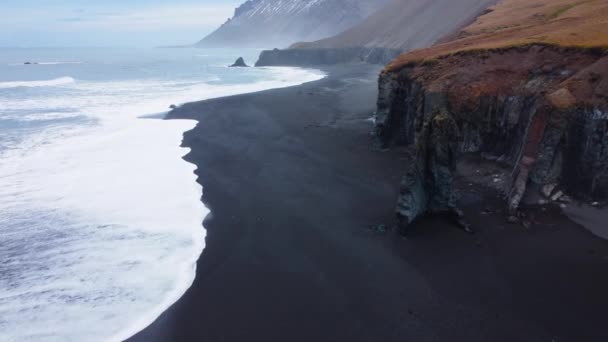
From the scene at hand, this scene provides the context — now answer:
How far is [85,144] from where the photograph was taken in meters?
30.8

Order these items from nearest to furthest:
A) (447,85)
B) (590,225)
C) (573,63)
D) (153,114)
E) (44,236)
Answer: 1. (590,225)
2. (44,236)
3. (573,63)
4. (447,85)
5. (153,114)

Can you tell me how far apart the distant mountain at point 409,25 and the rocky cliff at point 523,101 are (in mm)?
58247

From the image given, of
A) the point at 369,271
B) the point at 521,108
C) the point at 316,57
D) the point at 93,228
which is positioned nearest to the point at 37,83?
the point at 93,228

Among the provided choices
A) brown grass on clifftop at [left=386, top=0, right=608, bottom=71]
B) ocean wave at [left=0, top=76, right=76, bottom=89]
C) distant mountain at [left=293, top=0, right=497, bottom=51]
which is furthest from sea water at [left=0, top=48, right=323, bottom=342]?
distant mountain at [left=293, top=0, right=497, bottom=51]

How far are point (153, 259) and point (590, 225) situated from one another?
50.3 ft

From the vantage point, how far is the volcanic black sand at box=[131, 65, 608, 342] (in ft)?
36.2

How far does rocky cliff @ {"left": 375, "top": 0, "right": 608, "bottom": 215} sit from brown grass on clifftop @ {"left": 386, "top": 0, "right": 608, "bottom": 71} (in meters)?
0.10

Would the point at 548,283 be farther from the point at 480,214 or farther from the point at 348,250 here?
the point at 348,250

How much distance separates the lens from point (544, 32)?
26.6m

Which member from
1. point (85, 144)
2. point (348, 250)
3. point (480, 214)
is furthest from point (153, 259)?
point (85, 144)

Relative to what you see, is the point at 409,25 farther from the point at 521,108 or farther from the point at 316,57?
the point at 521,108

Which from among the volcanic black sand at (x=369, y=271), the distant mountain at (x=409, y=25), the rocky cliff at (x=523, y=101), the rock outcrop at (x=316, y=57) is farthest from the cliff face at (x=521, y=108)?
the rock outcrop at (x=316, y=57)

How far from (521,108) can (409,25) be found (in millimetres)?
101589

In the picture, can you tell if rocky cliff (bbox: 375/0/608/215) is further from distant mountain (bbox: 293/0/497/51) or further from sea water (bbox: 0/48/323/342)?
distant mountain (bbox: 293/0/497/51)
